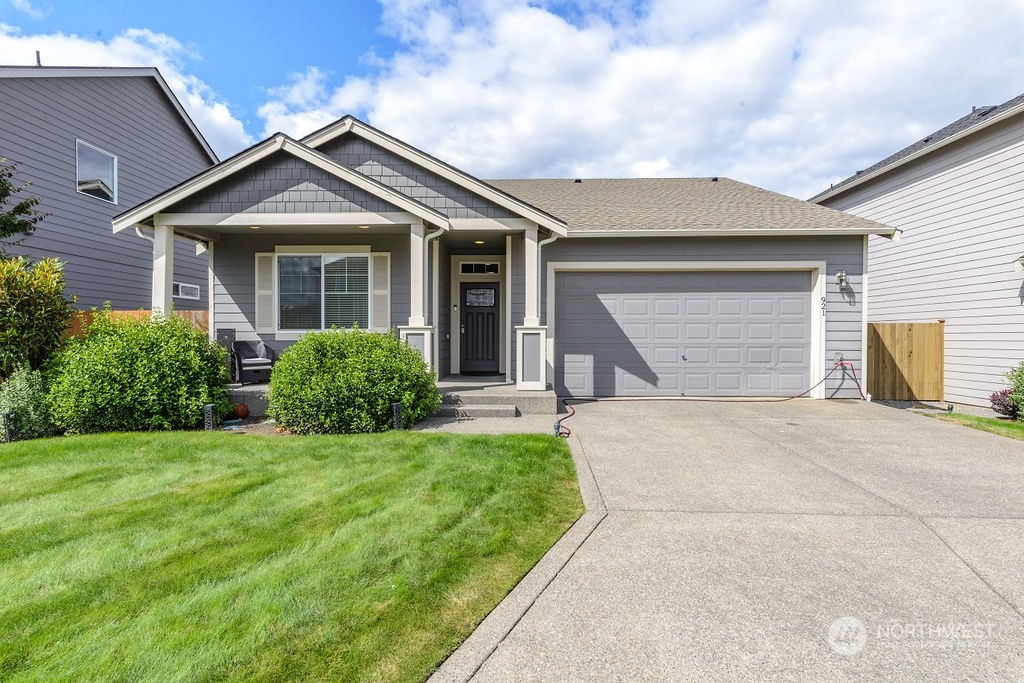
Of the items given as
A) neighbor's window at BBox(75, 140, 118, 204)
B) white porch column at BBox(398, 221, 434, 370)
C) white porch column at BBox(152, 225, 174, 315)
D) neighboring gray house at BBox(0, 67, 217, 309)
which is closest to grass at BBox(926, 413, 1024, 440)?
white porch column at BBox(398, 221, 434, 370)

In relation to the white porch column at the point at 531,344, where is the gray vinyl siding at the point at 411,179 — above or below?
above

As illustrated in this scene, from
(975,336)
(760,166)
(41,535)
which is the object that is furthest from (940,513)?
(760,166)

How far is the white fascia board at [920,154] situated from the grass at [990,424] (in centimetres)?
544

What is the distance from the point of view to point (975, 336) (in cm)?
921

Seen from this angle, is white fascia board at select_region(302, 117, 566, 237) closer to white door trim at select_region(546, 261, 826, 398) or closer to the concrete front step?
white door trim at select_region(546, 261, 826, 398)

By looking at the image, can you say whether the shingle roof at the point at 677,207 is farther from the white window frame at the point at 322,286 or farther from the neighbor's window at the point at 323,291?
the neighbor's window at the point at 323,291

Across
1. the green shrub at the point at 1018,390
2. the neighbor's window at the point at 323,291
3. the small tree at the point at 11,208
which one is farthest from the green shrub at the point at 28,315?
the green shrub at the point at 1018,390

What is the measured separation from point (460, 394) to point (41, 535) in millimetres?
5047

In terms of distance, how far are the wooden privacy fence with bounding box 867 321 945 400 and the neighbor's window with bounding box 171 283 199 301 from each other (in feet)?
53.9

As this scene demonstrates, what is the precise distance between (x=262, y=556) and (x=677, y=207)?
1008 centimetres

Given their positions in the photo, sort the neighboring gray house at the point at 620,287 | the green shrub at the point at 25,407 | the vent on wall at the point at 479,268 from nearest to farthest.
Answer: the green shrub at the point at 25,407 < the neighboring gray house at the point at 620,287 < the vent on wall at the point at 479,268

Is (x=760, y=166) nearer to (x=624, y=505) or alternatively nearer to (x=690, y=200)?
(x=690, y=200)

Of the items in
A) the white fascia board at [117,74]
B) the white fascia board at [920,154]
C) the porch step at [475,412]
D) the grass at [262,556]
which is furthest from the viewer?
Result: the white fascia board at [117,74]

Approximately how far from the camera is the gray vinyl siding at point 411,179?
832 centimetres
